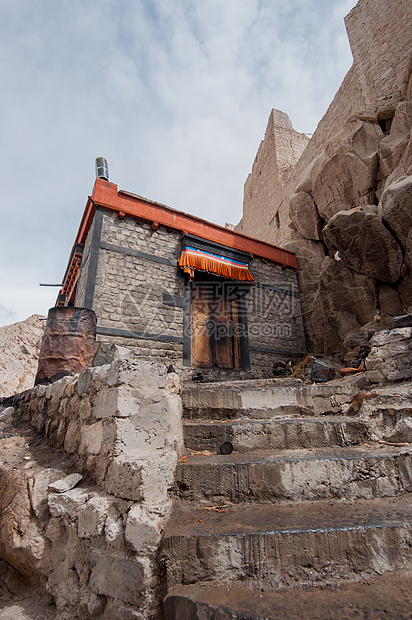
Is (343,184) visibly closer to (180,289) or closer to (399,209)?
(399,209)

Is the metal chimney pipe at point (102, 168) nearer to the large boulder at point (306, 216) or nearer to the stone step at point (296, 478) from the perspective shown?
the large boulder at point (306, 216)

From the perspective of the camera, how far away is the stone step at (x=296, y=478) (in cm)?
189

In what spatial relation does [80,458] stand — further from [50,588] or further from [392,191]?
[392,191]

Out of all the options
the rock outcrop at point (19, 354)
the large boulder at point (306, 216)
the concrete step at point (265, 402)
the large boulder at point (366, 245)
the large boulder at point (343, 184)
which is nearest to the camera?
the concrete step at point (265, 402)

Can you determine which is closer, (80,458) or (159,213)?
(80,458)

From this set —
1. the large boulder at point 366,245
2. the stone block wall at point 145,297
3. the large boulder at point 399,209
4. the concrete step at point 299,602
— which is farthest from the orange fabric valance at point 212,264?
the concrete step at point 299,602

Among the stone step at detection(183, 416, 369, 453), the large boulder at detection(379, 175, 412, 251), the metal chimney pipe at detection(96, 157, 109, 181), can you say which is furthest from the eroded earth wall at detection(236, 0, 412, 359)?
the metal chimney pipe at detection(96, 157, 109, 181)

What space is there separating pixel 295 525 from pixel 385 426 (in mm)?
1346

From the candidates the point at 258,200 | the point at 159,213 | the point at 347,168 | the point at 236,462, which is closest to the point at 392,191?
the point at 347,168

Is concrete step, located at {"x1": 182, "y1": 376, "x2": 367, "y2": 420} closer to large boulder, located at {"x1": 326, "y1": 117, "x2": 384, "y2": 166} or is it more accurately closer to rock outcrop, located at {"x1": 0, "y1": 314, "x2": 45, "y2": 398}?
large boulder, located at {"x1": 326, "y1": 117, "x2": 384, "y2": 166}

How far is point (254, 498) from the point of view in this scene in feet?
6.23

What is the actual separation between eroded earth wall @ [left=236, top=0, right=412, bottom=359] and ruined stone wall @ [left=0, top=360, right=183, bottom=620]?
5.91 m

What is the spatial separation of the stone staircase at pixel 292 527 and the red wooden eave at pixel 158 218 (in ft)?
19.5

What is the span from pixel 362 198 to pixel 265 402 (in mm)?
7222
